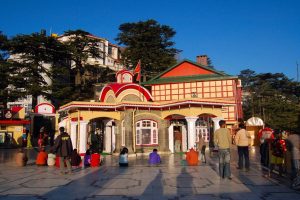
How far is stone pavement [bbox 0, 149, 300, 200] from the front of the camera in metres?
7.70

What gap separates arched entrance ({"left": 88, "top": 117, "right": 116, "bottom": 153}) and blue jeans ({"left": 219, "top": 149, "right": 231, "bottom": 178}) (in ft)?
41.0

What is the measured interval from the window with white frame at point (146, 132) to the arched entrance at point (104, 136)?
2048 mm

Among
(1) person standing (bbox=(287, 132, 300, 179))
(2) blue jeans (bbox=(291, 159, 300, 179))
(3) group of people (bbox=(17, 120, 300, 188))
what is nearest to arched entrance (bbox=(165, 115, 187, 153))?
(3) group of people (bbox=(17, 120, 300, 188))

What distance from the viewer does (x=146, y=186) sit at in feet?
29.4

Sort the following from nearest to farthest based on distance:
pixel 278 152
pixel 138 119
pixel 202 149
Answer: pixel 278 152, pixel 202 149, pixel 138 119

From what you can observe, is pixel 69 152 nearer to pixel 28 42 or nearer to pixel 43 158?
pixel 43 158

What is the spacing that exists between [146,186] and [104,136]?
15.0 metres

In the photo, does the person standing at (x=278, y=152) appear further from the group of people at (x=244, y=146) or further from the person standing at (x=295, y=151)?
the person standing at (x=295, y=151)

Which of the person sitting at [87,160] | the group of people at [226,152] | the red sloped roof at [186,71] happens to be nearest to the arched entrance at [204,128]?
the group of people at [226,152]

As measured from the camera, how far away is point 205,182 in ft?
31.5

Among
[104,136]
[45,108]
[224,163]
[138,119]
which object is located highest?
[45,108]

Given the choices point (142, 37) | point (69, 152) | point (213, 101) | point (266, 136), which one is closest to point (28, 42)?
point (142, 37)

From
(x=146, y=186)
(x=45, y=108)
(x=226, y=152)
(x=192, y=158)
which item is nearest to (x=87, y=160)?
(x=192, y=158)

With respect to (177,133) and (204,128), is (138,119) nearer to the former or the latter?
(177,133)
